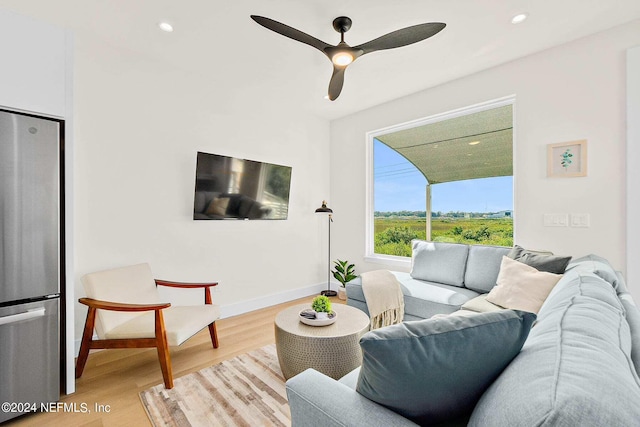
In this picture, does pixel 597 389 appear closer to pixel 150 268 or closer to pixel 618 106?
pixel 618 106

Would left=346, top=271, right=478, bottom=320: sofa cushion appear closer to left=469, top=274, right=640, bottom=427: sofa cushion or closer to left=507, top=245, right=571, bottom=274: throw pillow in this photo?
left=507, top=245, right=571, bottom=274: throw pillow

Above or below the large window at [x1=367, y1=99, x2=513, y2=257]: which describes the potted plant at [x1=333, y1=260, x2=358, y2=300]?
below

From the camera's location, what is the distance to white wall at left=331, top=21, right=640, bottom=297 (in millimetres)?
2486

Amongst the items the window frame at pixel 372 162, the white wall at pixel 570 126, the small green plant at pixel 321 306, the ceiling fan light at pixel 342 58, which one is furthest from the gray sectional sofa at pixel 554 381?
the window frame at pixel 372 162

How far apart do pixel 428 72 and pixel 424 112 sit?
23.3 inches

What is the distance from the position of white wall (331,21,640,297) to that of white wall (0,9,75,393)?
356 centimetres

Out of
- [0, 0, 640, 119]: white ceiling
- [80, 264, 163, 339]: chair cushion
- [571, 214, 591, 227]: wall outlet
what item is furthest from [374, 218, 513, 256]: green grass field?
[80, 264, 163, 339]: chair cushion

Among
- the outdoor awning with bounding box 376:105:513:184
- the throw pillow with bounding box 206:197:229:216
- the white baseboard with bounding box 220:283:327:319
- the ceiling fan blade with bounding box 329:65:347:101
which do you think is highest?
the ceiling fan blade with bounding box 329:65:347:101

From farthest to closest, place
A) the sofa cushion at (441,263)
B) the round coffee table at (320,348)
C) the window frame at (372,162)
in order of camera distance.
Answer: the window frame at (372,162)
the sofa cushion at (441,263)
the round coffee table at (320,348)

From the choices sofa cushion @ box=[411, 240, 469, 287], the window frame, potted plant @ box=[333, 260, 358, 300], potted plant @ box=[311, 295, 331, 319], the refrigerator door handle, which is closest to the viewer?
the refrigerator door handle

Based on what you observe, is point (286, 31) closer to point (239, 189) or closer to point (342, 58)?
point (342, 58)

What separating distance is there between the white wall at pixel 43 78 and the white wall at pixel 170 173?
0.64m

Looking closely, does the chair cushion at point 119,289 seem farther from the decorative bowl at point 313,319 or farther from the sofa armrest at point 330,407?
the sofa armrest at point 330,407

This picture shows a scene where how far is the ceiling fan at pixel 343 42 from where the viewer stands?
1.93 meters
